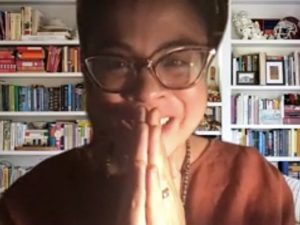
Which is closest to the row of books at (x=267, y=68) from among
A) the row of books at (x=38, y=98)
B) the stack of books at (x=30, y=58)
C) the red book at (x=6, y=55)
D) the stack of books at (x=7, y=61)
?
the row of books at (x=38, y=98)

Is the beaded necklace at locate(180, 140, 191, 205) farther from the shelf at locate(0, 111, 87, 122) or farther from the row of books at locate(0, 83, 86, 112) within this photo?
Result: the row of books at locate(0, 83, 86, 112)

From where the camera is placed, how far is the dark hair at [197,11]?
0.65 meters

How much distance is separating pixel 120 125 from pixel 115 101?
3 centimetres

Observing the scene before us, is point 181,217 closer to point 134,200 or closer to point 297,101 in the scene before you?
point 134,200

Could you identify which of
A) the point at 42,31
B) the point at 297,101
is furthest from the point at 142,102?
the point at 297,101

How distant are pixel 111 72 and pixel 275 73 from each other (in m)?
1.58

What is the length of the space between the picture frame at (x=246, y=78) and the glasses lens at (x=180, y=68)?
3.57 feet

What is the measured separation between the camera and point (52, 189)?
693 millimetres

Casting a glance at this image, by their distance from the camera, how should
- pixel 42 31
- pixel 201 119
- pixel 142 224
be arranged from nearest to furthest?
1. pixel 142 224
2. pixel 201 119
3. pixel 42 31

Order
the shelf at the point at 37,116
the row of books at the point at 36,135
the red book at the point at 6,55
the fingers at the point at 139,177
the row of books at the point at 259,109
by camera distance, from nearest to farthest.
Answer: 1. the fingers at the point at 139,177
2. the row of books at the point at 36,135
3. the shelf at the point at 37,116
4. the row of books at the point at 259,109
5. the red book at the point at 6,55

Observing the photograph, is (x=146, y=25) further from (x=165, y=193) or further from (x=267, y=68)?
(x=267, y=68)

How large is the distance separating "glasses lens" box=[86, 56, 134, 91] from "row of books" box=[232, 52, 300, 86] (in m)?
1.00

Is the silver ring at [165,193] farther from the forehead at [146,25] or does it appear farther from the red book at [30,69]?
the red book at [30,69]

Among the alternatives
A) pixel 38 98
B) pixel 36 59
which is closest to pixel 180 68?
pixel 38 98
